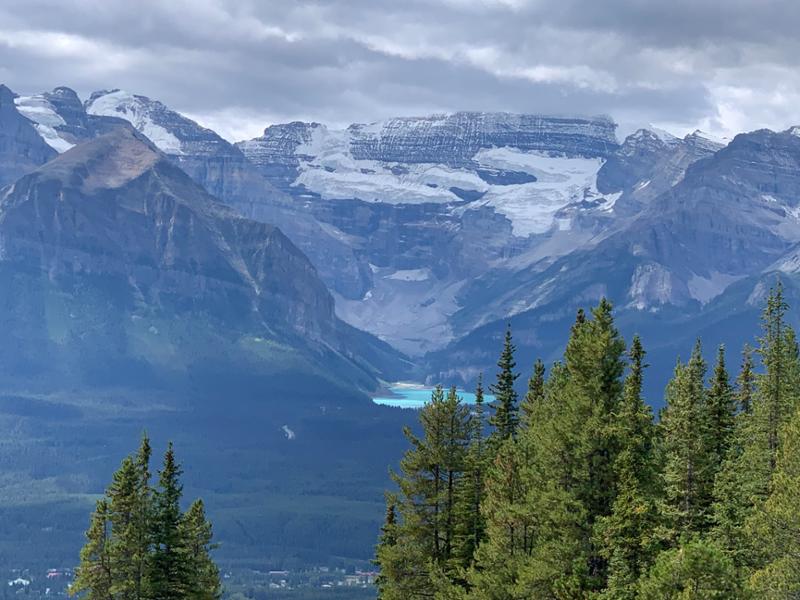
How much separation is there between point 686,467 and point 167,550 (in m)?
31.0

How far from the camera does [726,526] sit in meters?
75.6

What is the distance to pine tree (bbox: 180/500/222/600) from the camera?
299 feet

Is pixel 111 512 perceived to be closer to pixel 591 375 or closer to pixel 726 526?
pixel 591 375

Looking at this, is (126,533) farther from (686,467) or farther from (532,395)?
(686,467)

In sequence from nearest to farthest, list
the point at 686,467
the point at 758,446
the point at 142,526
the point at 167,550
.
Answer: the point at 686,467 < the point at 758,446 < the point at 142,526 < the point at 167,550

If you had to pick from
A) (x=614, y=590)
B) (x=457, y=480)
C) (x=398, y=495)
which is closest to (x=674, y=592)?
(x=614, y=590)

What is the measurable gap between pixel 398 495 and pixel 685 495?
24047mm

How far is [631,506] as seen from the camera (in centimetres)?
7288

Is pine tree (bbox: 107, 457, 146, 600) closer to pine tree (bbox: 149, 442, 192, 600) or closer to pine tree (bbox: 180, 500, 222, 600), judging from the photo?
pine tree (bbox: 149, 442, 192, 600)

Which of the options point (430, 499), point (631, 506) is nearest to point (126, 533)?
point (430, 499)

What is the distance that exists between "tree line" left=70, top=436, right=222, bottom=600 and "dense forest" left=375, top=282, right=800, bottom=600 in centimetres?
1239

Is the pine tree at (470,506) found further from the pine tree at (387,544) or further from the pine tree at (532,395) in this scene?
the pine tree at (532,395)

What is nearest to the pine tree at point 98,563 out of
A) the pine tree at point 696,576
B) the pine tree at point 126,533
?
the pine tree at point 126,533

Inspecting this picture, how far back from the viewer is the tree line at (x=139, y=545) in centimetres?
8800
